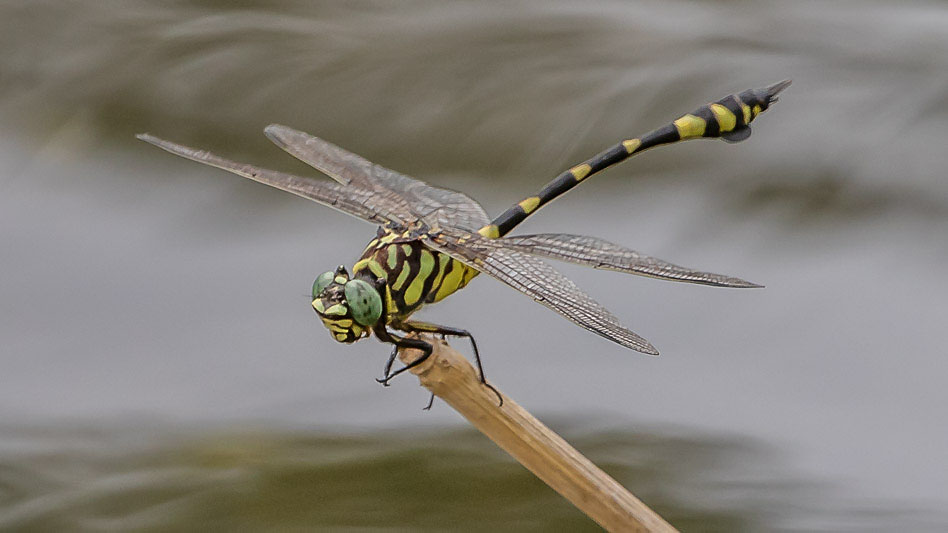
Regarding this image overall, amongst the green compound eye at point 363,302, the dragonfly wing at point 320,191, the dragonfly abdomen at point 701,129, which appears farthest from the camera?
the dragonfly abdomen at point 701,129

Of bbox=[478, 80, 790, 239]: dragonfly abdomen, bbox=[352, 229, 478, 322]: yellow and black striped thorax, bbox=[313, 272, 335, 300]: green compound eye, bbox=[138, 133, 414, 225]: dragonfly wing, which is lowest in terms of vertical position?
bbox=[313, 272, 335, 300]: green compound eye

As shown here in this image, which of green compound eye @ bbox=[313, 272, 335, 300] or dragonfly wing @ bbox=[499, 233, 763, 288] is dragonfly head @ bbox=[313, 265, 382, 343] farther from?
dragonfly wing @ bbox=[499, 233, 763, 288]

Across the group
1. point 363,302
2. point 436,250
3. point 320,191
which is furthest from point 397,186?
point 363,302

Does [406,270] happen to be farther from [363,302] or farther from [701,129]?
[701,129]

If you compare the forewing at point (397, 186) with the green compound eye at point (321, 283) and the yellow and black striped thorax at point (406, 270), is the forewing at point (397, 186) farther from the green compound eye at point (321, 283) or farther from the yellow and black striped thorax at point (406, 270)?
the green compound eye at point (321, 283)

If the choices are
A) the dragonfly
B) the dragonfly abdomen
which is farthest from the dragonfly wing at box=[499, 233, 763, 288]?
the dragonfly abdomen

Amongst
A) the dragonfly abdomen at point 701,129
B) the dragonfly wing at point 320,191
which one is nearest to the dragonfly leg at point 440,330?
the dragonfly wing at point 320,191

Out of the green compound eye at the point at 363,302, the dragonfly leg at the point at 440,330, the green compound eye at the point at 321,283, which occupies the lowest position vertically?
the dragonfly leg at the point at 440,330

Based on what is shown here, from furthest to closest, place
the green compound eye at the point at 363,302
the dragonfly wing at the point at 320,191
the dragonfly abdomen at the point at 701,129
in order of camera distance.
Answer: the dragonfly abdomen at the point at 701,129 → the dragonfly wing at the point at 320,191 → the green compound eye at the point at 363,302
